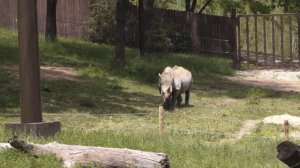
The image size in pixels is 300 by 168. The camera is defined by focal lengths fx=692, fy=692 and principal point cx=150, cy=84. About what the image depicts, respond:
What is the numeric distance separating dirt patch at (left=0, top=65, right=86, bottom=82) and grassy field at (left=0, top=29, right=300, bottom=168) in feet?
0.85

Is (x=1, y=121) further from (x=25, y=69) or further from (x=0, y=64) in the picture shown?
(x=0, y=64)

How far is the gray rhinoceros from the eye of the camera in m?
19.3

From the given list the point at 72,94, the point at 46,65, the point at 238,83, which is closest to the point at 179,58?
the point at 238,83

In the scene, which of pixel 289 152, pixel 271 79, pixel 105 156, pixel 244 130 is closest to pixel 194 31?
pixel 271 79

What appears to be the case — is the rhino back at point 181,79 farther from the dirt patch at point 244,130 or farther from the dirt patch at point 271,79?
the dirt patch at point 271,79

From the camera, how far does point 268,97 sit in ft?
74.8

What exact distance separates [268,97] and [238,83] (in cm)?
434

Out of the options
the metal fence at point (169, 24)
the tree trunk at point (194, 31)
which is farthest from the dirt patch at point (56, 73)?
the tree trunk at point (194, 31)

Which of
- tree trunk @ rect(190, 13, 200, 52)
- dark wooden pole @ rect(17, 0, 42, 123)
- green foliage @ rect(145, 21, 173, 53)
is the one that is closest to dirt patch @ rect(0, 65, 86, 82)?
green foliage @ rect(145, 21, 173, 53)

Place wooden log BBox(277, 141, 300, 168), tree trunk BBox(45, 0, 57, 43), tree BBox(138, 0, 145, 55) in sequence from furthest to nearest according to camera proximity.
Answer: tree BBox(138, 0, 145, 55), tree trunk BBox(45, 0, 57, 43), wooden log BBox(277, 141, 300, 168)

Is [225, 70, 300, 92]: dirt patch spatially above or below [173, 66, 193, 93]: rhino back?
below

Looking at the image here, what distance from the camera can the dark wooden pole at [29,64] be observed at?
463 inches

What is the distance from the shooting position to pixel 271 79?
29.5 metres

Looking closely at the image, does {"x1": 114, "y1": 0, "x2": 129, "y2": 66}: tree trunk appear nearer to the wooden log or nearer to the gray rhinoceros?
the gray rhinoceros
